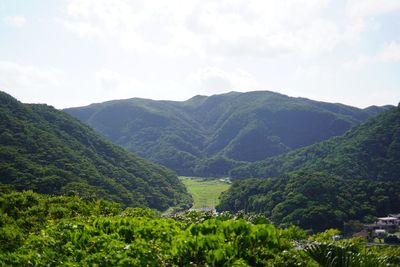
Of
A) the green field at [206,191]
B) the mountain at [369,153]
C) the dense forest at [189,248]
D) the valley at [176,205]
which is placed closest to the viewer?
the dense forest at [189,248]

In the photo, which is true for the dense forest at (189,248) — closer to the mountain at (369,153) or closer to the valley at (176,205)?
the valley at (176,205)

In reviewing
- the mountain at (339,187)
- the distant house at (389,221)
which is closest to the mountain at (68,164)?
the mountain at (339,187)

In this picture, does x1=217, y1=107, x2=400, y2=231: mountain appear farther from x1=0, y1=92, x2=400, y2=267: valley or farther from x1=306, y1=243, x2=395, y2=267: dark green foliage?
x1=306, y1=243, x2=395, y2=267: dark green foliage

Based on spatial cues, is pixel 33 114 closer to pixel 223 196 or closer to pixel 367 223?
pixel 223 196

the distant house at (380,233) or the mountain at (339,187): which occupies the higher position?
the mountain at (339,187)

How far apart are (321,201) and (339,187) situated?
777 centimetres

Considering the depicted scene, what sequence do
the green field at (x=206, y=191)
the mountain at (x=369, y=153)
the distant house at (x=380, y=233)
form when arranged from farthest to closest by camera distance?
the mountain at (x=369, y=153) → the green field at (x=206, y=191) → the distant house at (x=380, y=233)

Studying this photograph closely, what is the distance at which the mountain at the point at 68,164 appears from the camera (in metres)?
78.1

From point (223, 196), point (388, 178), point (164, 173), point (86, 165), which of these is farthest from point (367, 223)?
point (164, 173)

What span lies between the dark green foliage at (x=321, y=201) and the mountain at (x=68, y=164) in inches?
1170

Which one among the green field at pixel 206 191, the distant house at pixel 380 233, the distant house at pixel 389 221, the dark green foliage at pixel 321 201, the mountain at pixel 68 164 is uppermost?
the mountain at pixel 68 164

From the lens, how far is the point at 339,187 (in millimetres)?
96500

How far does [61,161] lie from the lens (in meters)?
95.8

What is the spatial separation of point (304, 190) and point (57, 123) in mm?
79467
